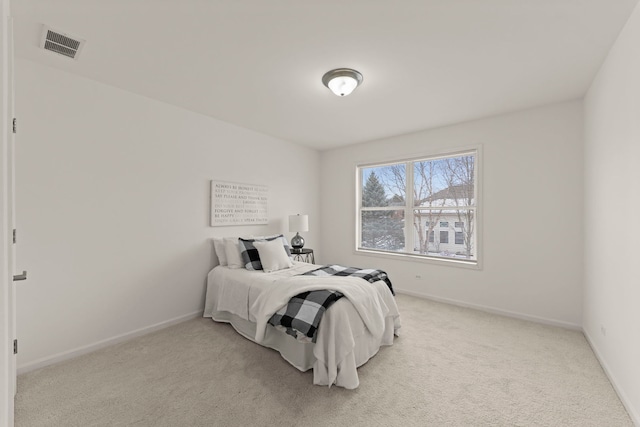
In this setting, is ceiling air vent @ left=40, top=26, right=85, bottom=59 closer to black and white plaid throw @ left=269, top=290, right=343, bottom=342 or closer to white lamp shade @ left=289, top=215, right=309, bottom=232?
black and white plaid throw @ left=269, top=290, right=343, bottom=342

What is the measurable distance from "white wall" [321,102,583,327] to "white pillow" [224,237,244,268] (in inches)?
102

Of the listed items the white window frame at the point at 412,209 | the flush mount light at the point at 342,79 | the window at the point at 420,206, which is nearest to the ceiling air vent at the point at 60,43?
the flush mount light at the point at 342,79

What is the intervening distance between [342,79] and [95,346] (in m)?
3.29

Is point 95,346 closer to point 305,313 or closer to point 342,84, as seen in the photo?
point 305,313

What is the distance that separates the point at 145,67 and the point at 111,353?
253 cm

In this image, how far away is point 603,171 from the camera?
A: 236cm

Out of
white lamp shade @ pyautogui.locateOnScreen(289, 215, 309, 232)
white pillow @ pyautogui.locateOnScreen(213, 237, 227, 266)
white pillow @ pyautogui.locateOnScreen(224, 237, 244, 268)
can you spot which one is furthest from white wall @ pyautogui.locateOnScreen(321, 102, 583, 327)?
white pillow @ pyautogui.locateOnScreen(213, 237, 227, 266)

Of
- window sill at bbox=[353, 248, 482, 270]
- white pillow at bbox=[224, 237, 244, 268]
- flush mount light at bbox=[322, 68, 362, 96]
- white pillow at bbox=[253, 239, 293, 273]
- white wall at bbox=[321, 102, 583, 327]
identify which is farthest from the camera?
window sill at bbox=[353, 248, 482, 270]

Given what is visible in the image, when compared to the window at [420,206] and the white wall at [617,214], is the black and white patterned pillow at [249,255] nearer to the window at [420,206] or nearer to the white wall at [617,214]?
the window at [420,206]

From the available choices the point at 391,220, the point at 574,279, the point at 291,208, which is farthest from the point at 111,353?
the point at 574,279

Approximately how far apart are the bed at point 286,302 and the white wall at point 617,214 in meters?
1.59

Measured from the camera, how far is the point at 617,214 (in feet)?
6.76

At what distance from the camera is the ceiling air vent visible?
196 centimetres

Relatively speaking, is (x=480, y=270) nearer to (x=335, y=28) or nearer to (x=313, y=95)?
(x=313, y=95)
